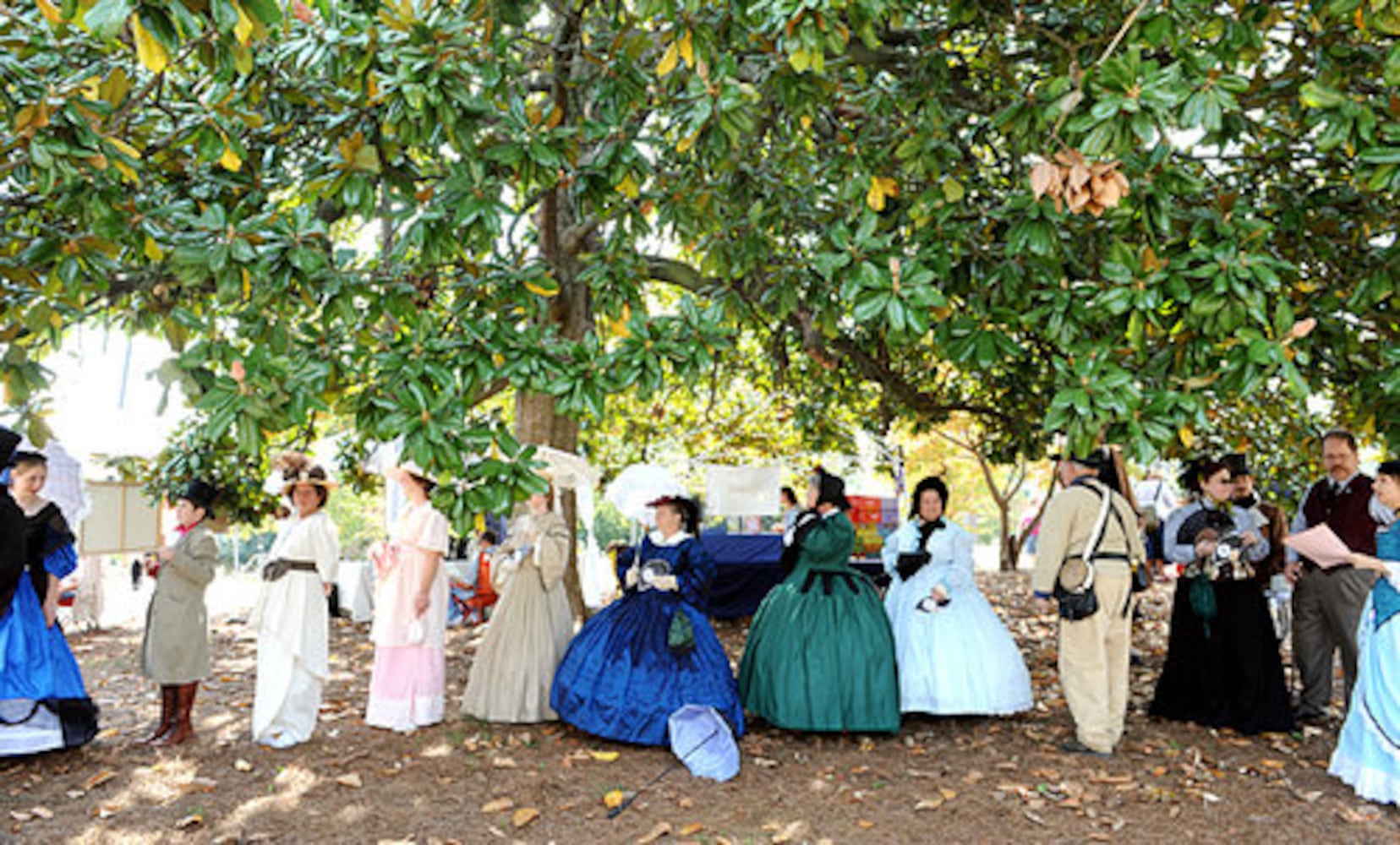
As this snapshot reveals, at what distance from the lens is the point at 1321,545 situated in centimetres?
565

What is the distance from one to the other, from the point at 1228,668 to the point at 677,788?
3.82 metres

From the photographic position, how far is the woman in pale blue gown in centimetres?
661

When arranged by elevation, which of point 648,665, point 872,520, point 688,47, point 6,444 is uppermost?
point 688,47

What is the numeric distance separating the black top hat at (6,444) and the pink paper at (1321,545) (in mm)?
6820

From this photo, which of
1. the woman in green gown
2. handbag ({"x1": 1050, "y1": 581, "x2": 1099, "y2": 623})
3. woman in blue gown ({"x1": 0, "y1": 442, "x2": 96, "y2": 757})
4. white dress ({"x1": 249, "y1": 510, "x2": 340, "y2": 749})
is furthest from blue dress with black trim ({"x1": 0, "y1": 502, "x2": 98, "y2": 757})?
handbag ({"x1": 1050, "y1": 581, "x2": 1099, "y2": 623})

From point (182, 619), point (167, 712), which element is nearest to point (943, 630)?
point (182, 619)

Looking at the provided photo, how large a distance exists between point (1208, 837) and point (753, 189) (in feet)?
13.5

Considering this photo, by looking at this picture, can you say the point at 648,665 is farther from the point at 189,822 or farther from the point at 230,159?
the point at 230,159

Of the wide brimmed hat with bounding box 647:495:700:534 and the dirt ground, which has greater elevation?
the wide brimmed hat with bounding box 647:495:700:534

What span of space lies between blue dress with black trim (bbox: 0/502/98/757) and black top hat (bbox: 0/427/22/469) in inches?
21.8

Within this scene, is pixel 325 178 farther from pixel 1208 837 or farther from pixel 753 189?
pixel 1208 837

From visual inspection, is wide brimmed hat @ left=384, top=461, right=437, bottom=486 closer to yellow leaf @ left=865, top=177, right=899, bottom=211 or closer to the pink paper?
yellow leaf @ left=865, top=177, right=899, bottom=211

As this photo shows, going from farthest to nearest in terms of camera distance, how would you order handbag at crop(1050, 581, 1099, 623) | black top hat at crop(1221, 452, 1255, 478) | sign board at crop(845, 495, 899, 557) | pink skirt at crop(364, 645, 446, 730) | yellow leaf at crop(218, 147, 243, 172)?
1. sign board at crop(845, 495, 899, 557)
2. black top hat at crop(1221, 452, 1255, 478)
3. pink skirt at crop(364, 645, 446, 730)
4. handbag at crop(1050, 581, 1099, 623)
5. yellow leaf at crop(218, 147, 243, 172)

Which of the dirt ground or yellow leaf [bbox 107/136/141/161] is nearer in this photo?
yellow leaf [bbox 107/136/141/161]
